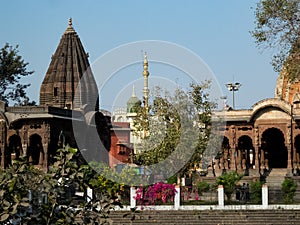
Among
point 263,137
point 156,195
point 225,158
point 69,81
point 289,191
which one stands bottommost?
point 156,195

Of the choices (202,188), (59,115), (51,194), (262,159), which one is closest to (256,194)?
(202,188)

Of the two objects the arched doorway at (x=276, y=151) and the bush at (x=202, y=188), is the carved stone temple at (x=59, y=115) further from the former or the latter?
the arched doorway at (x=276, y=151)

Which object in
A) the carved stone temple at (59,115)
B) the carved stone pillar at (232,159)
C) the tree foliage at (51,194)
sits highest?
the carved stone temple at (59,115)

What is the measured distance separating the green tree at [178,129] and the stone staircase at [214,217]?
8983 millimetres

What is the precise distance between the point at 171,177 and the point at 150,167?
2.51 metres

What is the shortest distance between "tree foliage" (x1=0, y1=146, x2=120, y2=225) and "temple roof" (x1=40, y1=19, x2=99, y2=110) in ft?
112

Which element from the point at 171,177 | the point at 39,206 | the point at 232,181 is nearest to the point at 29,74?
the point at 171,177

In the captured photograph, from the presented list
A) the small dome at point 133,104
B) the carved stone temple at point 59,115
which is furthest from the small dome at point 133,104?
the carved stone temple at point 59,115

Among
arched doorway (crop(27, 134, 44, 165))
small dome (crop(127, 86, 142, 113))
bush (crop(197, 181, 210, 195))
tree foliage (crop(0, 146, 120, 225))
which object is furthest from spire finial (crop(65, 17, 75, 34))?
tree foliage (crop(0, 146, 120, 225))

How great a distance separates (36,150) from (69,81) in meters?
6.75

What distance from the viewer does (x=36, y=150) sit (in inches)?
1526

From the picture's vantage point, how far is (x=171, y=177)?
97.6 feet

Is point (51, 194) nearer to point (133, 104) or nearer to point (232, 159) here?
point (232, 159)

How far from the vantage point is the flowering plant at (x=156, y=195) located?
23.0 metres
